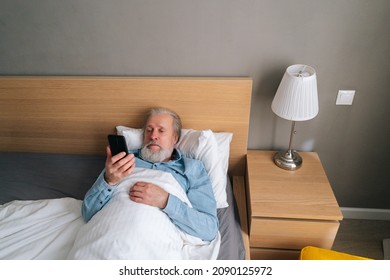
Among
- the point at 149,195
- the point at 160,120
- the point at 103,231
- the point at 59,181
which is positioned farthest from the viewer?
the point at 59,181

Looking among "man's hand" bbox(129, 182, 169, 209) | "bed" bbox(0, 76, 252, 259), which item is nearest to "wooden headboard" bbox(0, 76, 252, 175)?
"bed" bbox(0, 76, 252, 259)

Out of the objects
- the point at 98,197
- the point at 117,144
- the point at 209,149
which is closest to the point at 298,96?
the point at 209,149

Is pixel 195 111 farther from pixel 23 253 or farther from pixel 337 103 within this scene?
pixel 23 253

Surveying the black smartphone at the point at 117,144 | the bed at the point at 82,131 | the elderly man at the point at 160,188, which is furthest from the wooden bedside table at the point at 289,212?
the black smartphone at the point at 117,144

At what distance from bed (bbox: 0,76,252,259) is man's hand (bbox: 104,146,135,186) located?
258 mm

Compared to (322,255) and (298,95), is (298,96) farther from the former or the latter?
(322,255)

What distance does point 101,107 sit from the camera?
1.61 m

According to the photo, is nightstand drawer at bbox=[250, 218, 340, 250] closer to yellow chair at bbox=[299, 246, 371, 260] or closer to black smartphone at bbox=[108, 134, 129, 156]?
yellow chair at bbox=[299, 246, 371, 260]

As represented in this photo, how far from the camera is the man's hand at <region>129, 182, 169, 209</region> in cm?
115

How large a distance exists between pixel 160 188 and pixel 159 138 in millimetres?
284

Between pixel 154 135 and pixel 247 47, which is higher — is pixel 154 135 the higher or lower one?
the lower one

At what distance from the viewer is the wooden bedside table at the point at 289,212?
1305 millimetres

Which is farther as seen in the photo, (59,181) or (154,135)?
(59,181)

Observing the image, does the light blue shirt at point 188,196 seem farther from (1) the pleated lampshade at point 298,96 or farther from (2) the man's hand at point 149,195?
(1) the pleated lampshade at point 298,96
